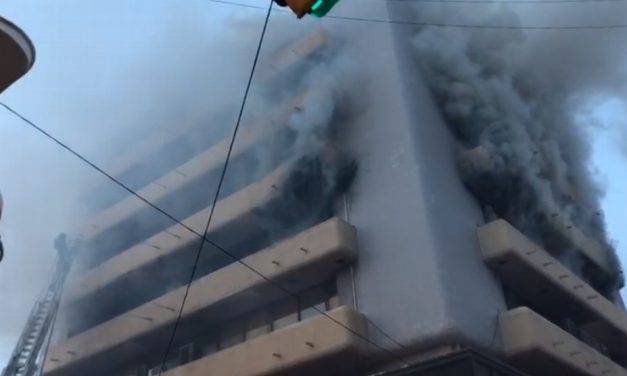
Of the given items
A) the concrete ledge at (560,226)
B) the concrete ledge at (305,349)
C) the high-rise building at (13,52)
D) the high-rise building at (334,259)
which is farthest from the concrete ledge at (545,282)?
the high-rise building at (13,52)

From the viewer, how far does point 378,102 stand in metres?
16.5

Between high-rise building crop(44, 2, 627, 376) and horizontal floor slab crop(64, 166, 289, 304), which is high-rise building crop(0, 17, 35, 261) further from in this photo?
horizontal floor slab crop(64, 166, 289, 304)

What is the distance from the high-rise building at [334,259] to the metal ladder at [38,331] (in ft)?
3.15

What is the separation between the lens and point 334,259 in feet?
47.3

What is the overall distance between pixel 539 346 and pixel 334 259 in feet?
14.6

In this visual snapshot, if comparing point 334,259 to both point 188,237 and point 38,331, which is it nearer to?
point 188,237

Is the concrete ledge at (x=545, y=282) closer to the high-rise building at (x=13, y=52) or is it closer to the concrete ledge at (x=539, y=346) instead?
the concrete ledge at (x=539, y=346)

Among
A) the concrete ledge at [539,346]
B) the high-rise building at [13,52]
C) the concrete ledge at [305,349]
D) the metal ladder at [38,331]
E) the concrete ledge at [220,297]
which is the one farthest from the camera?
the metal ladder at [38,331]

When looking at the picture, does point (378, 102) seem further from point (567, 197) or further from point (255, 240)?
point (567, 197)

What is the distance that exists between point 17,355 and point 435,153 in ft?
38.0

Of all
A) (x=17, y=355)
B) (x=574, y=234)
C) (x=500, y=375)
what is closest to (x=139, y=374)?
(x=17, y=355)

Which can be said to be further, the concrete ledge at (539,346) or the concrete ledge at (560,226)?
the concrete ledge at (560,226)

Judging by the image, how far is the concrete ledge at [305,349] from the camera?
42.2 feet

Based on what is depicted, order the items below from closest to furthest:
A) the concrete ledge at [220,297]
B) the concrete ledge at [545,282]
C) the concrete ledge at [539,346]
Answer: the concrete ledge at [539,346]
the concrete ledge at [545,282]
the concrete ledge at [220,297]
